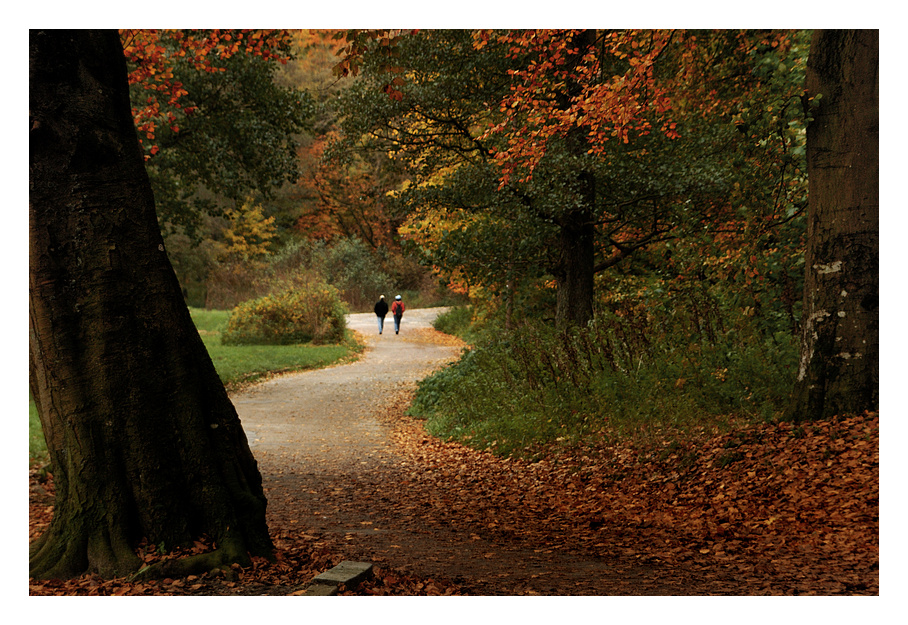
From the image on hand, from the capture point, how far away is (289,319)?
21.2m

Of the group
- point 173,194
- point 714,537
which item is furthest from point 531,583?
point 173,194

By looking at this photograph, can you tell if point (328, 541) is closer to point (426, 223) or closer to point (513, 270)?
point (513, 270)

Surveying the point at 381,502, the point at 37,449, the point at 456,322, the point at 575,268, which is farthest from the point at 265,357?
the point at 381,502

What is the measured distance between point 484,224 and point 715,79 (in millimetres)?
4293

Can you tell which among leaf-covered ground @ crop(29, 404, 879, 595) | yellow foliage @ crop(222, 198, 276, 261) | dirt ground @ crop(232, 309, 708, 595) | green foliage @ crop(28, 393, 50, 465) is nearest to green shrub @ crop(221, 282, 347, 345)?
dirt ground @ crop(232, 309, 708, 595)

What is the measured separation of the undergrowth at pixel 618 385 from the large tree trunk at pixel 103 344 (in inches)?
177

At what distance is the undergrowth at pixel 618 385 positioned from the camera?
6375 millimetres

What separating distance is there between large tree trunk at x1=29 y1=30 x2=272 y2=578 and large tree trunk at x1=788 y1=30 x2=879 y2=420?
14.5 ft

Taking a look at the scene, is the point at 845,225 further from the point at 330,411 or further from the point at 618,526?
the point at 330,411

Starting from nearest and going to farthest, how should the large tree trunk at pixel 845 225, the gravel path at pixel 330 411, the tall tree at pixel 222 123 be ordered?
the large tree trunk at pixel 845 225
the gravel path at pixel 330 411
the tall tree at pixel 222 123

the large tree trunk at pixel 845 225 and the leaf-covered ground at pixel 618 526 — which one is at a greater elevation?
the large tree trunk at pixel 845 225

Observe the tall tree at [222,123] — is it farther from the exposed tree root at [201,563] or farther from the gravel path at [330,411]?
A: the exposed tree root at [201,563]

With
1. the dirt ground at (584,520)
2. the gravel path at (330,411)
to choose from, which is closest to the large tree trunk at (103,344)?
the dirt ground at (584,520)

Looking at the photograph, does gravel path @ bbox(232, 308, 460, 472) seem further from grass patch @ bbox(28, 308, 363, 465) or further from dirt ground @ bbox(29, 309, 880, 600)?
grass patch @ bbox(28, 308, 363, 465)
